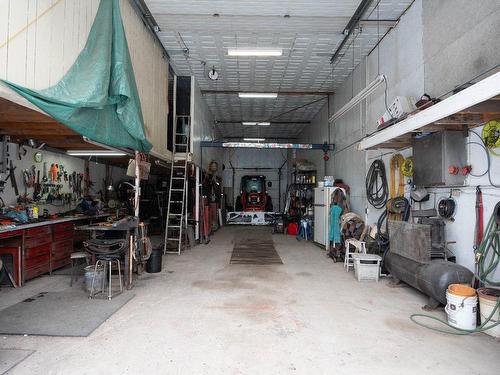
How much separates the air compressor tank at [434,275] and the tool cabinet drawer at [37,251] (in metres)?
5.69

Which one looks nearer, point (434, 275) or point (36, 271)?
point (434, 275)

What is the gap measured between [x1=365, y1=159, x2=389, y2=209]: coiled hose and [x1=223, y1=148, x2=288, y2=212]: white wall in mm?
11386

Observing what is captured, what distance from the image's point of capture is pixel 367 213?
7.09 meters

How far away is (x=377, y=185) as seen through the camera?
6695 millimetres

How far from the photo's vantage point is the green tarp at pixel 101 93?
10.6ft

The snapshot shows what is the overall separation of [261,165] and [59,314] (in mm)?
15248

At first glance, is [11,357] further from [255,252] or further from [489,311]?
[255,252]

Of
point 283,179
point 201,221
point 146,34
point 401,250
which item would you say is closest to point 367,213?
point 401,250

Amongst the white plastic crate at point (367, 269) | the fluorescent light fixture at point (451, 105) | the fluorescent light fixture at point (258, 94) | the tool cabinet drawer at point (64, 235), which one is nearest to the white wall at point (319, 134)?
the fluorescent light fixture at point (258, 94)

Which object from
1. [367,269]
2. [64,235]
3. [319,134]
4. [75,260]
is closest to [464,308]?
[367,269]

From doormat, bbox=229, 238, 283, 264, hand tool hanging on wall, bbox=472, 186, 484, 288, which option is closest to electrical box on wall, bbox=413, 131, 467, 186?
hand tool hanging on wall, bbox=472, 186, 484, 288

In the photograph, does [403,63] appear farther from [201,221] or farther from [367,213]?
[201,221]

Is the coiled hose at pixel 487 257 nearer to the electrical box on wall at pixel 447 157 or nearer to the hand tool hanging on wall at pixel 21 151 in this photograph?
the electrical box on wall at pixel 447 157

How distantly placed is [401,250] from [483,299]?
1521mm
